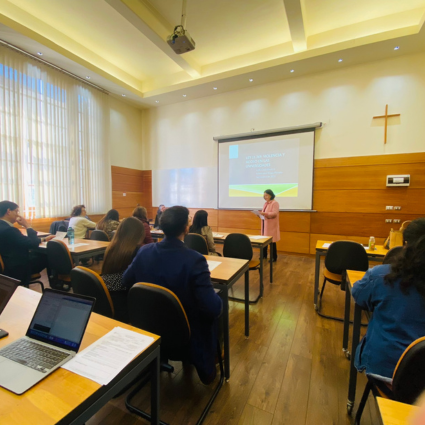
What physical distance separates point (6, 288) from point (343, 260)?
2.84 m

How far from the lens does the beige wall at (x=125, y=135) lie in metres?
6.63

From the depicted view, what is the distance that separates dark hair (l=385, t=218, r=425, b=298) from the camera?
107 centimetres

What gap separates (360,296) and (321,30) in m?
5.45

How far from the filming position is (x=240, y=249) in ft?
10.2

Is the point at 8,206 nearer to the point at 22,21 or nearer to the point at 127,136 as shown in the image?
the point at 22,21

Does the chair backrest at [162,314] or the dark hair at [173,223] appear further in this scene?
the dark hair at [173,223]

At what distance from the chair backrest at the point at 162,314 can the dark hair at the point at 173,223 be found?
1.10 ft

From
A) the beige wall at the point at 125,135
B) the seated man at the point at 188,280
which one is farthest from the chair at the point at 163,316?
the beige wall at the point at 125,135

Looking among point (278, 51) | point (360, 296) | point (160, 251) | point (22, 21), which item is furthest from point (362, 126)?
point (22, 21)

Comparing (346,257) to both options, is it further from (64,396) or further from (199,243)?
(64,396)

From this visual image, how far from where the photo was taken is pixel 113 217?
3.99 meters

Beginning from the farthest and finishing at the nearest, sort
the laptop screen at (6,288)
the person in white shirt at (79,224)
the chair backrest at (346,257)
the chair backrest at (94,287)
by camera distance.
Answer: the person in white shirt at (79,224) → the chair backrest at (346,257) → the chair backrest at (94,287) → the laptop screen at (6,288)

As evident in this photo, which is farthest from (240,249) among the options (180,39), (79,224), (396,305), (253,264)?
(180,39)

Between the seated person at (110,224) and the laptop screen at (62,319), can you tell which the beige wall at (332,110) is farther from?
the laptop screen at (62,319)
